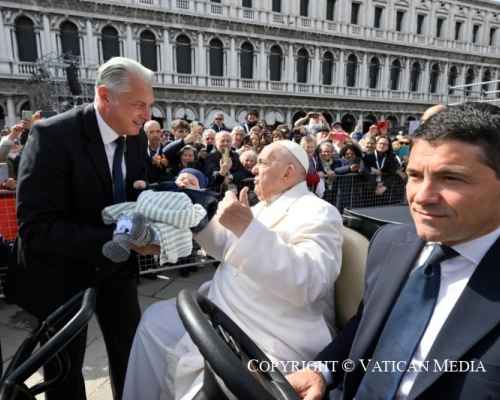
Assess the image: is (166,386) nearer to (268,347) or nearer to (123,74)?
(268,347)

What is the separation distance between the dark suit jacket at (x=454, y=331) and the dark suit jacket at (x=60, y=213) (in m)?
1.21

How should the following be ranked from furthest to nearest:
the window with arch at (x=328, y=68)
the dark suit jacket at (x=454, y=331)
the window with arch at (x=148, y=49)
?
the window with arch at (x=328, y=68), the window with arch at (x=148, y=49), the dark suit jacket at (x=454, y=331)

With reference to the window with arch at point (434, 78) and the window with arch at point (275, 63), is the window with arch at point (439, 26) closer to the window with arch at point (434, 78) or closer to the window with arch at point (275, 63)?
the window with arch at point (434, 78)

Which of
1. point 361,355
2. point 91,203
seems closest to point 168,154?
point 91,203

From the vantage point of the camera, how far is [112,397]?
7.61 feet

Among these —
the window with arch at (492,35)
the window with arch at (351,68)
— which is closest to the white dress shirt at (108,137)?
the window with arch at (351,68)

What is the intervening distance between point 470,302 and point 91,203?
1.64 metres

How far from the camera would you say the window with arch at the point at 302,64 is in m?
27.6

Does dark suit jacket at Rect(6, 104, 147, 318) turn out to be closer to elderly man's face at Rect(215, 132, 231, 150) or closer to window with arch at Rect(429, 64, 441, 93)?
elderly man's face at Rect(215, 132, 231, 150)

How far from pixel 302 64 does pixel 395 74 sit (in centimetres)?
980

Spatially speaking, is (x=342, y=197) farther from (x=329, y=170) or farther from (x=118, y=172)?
(x=118, y=172)

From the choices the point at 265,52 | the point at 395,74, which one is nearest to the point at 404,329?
the point at 265,52

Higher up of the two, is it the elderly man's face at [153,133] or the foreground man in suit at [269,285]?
the elderly man's face at [153,133]

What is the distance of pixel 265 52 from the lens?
26.0 m
